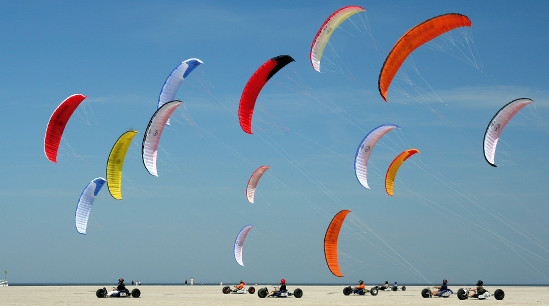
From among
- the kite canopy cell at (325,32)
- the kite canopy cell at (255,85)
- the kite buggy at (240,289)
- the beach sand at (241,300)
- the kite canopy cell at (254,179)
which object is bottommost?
the beach sand at (241,300)

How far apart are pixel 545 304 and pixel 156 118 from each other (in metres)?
18.5

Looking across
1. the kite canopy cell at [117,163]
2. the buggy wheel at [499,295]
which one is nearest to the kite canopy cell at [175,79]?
the kite canopy cell at [117,163]

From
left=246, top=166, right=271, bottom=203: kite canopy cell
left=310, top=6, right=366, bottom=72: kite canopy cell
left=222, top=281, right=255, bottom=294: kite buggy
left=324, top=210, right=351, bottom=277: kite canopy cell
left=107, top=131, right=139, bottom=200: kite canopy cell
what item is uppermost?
left=310, top=6, right=366, bottom=72: kite canopy cell

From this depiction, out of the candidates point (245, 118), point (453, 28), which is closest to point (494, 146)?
point (453, 28)

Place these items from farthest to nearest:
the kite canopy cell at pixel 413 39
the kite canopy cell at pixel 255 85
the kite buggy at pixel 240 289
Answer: the kite buggy at pixel 240 289
the kite canopy cell at pixel 255 85
the kite canopy cell at pixel 413 39

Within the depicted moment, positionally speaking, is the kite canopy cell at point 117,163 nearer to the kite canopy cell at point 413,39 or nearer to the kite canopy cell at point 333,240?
the kite canopy cell at point 333,240

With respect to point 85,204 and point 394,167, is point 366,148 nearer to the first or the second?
point 394,167

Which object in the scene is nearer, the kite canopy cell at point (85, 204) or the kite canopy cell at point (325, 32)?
the kite canopy cell at point (325, 32)

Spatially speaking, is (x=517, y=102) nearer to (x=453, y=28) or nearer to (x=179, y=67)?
(x=453, y=28)

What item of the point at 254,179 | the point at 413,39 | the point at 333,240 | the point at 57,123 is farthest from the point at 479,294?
the point at 57,123

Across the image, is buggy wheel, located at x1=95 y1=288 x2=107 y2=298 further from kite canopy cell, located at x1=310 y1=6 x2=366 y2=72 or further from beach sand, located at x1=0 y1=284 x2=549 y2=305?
kite canopy cell, located at x1=310 y1=6 x2=366 y2=72

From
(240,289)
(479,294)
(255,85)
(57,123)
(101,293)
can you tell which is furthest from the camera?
(240,289)

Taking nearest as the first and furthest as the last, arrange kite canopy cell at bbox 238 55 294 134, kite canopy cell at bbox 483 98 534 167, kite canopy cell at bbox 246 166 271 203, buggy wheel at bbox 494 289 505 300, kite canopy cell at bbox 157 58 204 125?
1. kite canopy cell at bbox 483 98 534 167
2. buggy wheel at bbox 494 289 505 300
3. kite canopy cell at bbox 238 55 294 134
4. kite canopy cell at bbox 157 58 204 125
5. kite canopy cell at bbox 246 166 271 203

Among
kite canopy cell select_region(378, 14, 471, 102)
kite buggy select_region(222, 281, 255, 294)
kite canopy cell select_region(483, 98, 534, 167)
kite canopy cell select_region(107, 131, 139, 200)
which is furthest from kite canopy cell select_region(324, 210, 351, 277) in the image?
kite canopy cell select_region(107, 131, 139, 200)
